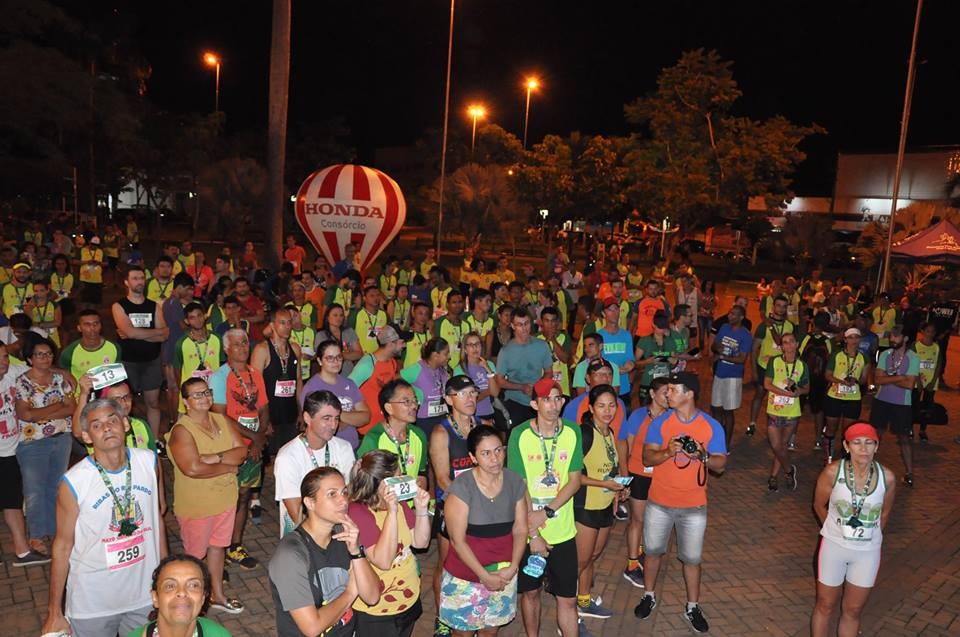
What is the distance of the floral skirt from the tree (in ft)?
105

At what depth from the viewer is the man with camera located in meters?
5.86

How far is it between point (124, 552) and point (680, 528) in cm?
390

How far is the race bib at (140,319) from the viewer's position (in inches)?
346

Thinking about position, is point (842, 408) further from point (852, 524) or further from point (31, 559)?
point (31, 559)

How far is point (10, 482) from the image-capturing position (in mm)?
6207

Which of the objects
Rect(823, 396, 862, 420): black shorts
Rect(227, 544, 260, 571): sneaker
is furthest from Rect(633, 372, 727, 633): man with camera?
Rect(823, 396, 862, 420): black shorts

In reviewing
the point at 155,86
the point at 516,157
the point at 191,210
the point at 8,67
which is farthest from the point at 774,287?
the point at 155,86

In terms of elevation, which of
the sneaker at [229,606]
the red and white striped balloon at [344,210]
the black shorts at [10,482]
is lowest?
the sneaker at [229,606]

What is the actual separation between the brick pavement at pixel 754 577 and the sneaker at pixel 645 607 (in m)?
→ 0.06

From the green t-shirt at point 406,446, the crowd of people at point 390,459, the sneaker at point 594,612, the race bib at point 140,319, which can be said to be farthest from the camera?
the race bib at point 140,319

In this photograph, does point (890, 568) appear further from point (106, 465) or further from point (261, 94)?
point (261, 94)

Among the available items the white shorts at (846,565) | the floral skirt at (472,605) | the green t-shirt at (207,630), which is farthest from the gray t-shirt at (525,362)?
the green t-shirt at (207,630)

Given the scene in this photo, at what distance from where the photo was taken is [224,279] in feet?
37.5

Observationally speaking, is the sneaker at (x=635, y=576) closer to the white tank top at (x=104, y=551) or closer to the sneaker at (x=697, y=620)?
the sneaker at (x=697, y=620)
